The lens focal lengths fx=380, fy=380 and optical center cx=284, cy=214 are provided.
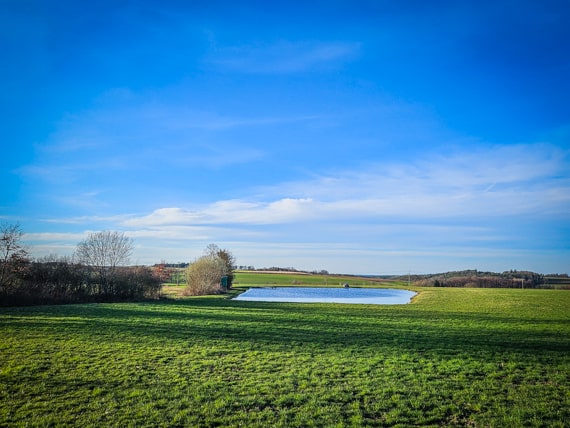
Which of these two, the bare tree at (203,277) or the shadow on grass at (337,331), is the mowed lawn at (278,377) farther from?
the bare tree at (203,277)

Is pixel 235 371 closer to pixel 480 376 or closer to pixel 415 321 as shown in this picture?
pixel 480 376

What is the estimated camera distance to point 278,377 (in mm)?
11203

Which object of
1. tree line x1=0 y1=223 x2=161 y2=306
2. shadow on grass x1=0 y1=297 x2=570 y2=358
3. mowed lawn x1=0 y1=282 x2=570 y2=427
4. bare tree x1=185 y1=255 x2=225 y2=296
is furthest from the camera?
bare tree x1=185 y1=255 x2=225 y2=296

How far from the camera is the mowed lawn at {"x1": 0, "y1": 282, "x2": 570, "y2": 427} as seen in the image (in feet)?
27.0

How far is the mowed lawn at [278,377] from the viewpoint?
8.23m

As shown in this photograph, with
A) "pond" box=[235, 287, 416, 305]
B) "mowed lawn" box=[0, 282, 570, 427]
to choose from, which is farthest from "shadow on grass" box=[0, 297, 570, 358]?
"pond" box=[235, 287, 416, 305]

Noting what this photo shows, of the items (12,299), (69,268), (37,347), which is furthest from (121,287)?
(37,347)

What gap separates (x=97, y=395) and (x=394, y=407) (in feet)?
23.6

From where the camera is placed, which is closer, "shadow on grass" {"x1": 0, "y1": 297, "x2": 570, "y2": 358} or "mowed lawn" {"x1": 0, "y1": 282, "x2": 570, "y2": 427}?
"mowed lawn" {"x1": 0, "y1": 282, "x2": 570, "y2": 427}

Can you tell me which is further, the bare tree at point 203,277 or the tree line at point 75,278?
the bare tree at point 203,277

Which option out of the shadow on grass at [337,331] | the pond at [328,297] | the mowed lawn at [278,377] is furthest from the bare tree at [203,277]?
the mowed lawn at [278,377]

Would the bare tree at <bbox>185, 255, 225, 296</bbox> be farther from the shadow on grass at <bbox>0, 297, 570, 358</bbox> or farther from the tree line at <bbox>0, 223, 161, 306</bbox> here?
the shadow on grass at <bbox>0, 297, 570, 358</bbox>

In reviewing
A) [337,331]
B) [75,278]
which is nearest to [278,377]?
[337,331]

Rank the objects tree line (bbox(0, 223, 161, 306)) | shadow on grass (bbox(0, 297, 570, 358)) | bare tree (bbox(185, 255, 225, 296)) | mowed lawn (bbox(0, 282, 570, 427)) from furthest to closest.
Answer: bare tree (bbox(185, 255, 225, 296))
tree line (bbox(0, 223, 161, 306))
shadow on grass (bbox(0, 297, 570, 358))
mowed lawn (bbox(0, 282, 570, 427))
